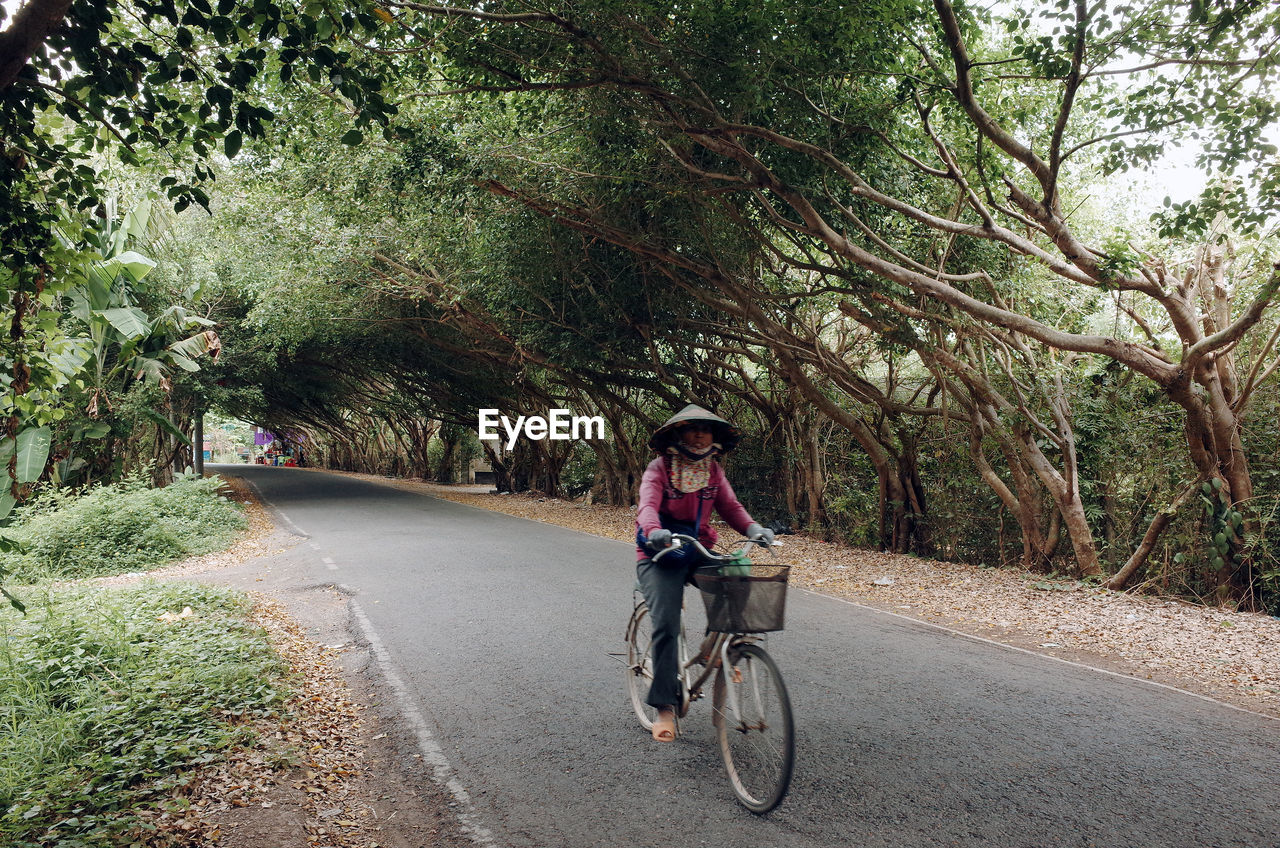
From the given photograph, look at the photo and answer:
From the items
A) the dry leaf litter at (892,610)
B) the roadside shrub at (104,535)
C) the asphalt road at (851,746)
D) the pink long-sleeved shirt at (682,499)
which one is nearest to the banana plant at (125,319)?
the roadside shrub at (104,535)

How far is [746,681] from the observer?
4.20 m

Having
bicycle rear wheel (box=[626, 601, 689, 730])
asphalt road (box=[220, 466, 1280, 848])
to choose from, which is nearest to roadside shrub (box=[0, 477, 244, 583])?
asphalt road (box=[220, 466, 1280, 848])

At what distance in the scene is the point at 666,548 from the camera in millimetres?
4480

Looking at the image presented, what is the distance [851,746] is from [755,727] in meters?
1.01

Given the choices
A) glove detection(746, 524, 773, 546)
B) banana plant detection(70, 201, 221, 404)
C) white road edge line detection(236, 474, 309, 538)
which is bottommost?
white road edge line detection(236, 474, 309, 538)

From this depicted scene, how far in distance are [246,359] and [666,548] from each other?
2292 cm

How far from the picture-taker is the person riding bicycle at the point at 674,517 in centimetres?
461

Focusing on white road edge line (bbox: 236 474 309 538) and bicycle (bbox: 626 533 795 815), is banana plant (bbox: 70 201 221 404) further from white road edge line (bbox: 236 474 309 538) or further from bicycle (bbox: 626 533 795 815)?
bicycle (bbox: 626 533 795 815)

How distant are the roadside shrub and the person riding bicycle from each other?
367 inches

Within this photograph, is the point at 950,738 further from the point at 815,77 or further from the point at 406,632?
the point at 815,77

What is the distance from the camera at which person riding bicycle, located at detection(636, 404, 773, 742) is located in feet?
15.1

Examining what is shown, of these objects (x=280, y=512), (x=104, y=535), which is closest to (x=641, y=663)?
(x=104, y=535)

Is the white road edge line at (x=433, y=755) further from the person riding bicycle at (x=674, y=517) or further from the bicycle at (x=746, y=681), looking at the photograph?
the bicycle at (x=746, y=681)

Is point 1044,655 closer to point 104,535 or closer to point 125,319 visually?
point 104,535
